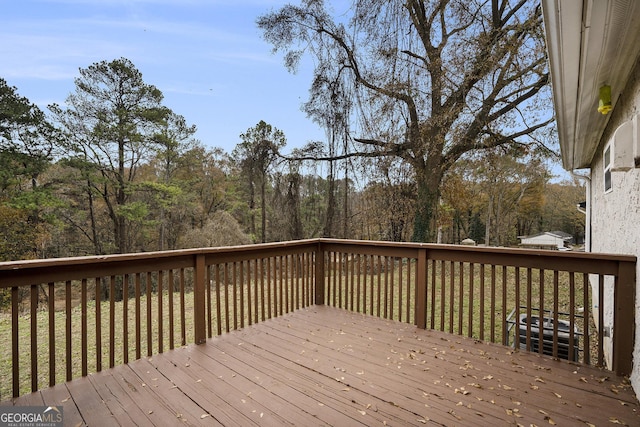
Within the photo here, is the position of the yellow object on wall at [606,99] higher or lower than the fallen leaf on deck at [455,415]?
higher

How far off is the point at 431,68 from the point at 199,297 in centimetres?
590

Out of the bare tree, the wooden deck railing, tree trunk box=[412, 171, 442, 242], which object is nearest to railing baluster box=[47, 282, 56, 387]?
the wooden deck railing

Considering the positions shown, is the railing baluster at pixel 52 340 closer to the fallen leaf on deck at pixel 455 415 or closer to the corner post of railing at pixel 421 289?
the fallen leaf on deck at pixel 455 415

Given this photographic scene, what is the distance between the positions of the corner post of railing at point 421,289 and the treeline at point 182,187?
2.92 m

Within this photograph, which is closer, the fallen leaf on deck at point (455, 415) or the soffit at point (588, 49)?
the soffit at point (588, 49)

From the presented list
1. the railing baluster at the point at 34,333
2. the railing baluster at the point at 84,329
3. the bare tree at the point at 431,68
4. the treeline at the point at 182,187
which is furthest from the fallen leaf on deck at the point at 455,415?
the bare tree at the point at 431,68

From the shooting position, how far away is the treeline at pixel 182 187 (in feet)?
22.5

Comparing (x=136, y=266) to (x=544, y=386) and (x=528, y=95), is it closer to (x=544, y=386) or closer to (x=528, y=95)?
(x=544, y=386)

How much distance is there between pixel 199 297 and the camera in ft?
10.1

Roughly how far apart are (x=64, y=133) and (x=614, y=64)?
48.6ft

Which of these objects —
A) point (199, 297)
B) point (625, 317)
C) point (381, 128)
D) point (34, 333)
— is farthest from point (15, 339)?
point (381, 128)

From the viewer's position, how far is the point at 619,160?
1792 millimetres

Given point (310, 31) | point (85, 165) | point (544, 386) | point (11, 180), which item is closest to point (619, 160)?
point (544, 386)

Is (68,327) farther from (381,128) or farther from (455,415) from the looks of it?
(381,128)
